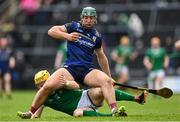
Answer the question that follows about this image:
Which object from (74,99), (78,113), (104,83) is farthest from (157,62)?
(104,83)

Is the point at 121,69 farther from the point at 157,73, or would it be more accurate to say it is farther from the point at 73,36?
the point at 73,36

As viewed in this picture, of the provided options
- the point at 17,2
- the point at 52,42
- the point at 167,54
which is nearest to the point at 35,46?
the point at 52,42

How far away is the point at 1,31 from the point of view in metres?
38.1

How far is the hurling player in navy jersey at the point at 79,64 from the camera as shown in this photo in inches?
617

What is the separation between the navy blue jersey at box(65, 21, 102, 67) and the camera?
1608 cm

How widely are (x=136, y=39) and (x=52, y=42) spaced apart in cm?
403

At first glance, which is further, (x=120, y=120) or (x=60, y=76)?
(x=60, y=76)

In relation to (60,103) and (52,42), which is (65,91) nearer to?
(60,103)

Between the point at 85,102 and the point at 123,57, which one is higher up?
the point at 85,102

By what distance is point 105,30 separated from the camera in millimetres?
35812

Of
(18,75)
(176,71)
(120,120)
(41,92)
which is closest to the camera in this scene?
(120,120)

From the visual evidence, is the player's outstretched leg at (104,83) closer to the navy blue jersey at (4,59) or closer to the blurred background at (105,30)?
the navy blue jersey at (4,59)

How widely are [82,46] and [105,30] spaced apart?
64.9ft

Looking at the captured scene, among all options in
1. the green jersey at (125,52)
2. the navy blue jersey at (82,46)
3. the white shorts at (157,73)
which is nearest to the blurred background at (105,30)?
the green jersey at (125,52)
